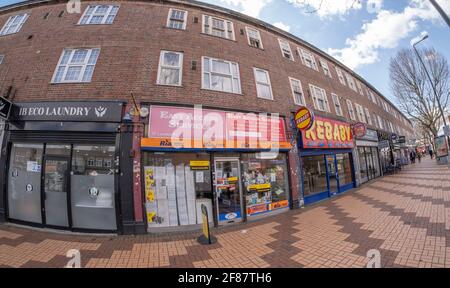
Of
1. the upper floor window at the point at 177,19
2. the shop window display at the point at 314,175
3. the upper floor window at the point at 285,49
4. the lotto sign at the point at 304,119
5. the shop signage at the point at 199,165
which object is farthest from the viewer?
the upper floor window at the point at 285,49

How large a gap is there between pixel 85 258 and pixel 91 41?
27.0ft

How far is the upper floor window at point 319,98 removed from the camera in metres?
11.4

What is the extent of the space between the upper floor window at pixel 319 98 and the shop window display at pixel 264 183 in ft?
17.3

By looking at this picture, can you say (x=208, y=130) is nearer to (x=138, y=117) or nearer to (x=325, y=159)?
(x=138, y=117)

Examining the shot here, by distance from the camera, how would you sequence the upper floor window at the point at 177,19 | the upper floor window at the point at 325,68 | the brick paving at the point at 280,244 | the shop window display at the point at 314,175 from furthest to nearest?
the upper floor window at the point at 325,68
the shop window display at the point at 314,175
the upper floor window at the point at 177,19
the brick paving at the point at 280,244

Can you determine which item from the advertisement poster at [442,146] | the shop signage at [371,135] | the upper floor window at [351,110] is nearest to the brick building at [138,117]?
the upper floor window at [351,110]

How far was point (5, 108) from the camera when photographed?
647 cm

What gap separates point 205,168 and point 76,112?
498 centimetres

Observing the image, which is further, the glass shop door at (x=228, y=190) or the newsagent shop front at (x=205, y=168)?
the glass shop door at (x=228, y=190)

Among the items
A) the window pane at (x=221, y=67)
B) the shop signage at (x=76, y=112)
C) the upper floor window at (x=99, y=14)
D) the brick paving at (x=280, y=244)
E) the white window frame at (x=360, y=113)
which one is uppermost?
the upper floor window at (x=99, y=14)

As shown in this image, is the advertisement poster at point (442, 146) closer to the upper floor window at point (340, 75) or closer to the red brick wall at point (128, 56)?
the upper floor window at point (340, 75)

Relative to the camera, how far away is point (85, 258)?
14.1ft

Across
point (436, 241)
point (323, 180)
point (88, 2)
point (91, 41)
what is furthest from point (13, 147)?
point (323, 180)

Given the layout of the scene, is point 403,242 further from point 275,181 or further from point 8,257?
point 8,257
